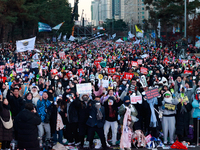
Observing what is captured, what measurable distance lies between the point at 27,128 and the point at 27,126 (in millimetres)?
49

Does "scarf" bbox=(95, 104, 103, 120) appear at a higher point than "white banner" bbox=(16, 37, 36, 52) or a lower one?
lower

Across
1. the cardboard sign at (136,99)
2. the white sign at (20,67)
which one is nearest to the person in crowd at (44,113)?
the cardboard sign at (136,99)

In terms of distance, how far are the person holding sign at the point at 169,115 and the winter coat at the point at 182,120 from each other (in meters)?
0.12

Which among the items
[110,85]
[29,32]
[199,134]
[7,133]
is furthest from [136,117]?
[29,32]

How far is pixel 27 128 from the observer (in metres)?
7.00

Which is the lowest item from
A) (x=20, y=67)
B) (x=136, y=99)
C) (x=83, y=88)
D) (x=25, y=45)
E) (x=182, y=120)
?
(x=182, y=120)

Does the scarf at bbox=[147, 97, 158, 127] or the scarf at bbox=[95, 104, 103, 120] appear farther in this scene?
the scarf at bbox=[147, 97, 158, 127]

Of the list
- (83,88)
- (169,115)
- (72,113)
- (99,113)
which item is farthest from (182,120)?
(72,113)

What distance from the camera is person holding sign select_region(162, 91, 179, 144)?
28.5 ft

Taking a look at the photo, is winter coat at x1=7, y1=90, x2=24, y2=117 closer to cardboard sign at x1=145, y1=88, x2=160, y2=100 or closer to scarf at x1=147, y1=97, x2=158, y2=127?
cardboard sign at x1=145, y1=88, x2=160, y2=100

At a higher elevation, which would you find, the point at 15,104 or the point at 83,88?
the point at 83,88

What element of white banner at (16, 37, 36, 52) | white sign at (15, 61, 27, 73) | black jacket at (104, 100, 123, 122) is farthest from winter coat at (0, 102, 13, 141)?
white banner at (16, 37, 36, 52)

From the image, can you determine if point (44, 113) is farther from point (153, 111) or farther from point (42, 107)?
point (153, 111)

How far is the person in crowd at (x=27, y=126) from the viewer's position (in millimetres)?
6945
